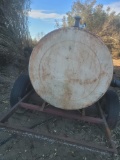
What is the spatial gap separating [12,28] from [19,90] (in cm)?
282

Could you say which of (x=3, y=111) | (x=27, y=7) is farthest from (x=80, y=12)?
(x=3, y=111)

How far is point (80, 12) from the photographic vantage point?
11.2 meters

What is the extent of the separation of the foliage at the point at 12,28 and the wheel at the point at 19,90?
6.57 feet

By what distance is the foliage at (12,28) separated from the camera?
16.7 feet

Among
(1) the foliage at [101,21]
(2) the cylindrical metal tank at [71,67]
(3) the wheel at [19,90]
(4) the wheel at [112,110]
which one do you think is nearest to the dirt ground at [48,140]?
(4) the wheel at [112,110]

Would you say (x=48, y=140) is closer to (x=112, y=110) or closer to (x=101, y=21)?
(x=112, y=110)

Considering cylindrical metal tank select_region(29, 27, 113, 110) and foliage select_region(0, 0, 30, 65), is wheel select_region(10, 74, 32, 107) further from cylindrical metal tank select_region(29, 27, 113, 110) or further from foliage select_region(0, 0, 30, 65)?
foliage select_region(0, 0, 30, 65)

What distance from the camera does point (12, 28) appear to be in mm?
5480

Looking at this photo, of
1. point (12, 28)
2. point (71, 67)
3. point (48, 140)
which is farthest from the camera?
point (12, 28)

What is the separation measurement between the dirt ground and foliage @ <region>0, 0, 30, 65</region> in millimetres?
1503

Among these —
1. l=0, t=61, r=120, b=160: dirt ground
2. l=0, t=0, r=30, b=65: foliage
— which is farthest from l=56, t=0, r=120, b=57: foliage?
l=0, t=61, r=120, b=160: dirt ground

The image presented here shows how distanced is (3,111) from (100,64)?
191 centimetres

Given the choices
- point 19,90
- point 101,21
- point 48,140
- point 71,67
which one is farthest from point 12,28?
point 101,21

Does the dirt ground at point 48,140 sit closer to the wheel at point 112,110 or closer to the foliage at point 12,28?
the wheel at point 112,110
